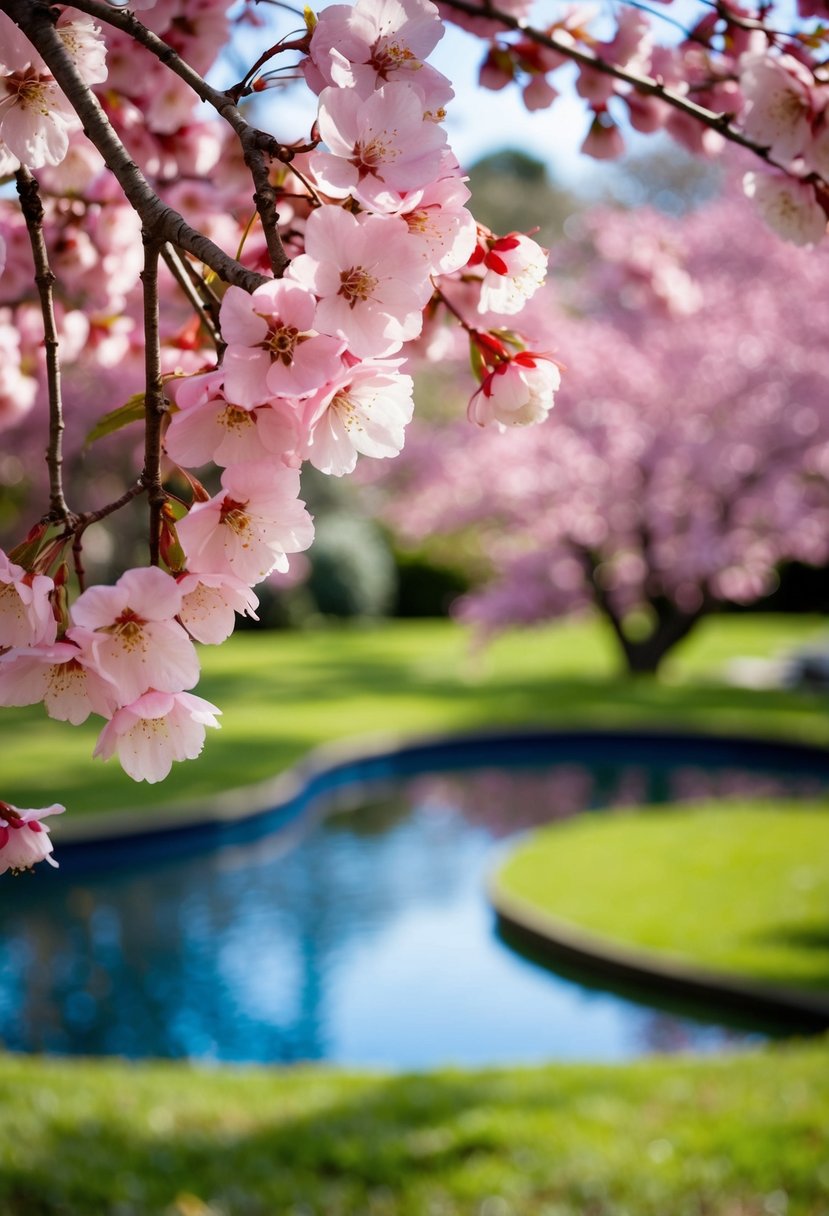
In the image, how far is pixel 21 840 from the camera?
1.01 meters

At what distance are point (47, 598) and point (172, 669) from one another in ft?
0.32


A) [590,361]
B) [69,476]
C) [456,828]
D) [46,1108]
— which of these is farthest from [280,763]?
[46,1108]

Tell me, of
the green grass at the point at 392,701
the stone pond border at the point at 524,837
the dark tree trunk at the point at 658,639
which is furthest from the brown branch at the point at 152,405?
the dark tree trunk at the point at 658,639

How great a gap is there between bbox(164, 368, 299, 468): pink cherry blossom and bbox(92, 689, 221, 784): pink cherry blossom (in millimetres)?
171

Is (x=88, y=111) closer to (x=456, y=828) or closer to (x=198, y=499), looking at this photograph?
(x=198, y=499)

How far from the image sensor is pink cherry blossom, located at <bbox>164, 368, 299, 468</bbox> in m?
0.85

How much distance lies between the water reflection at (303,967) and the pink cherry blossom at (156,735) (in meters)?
4.15

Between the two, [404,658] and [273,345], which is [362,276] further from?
[404,658]

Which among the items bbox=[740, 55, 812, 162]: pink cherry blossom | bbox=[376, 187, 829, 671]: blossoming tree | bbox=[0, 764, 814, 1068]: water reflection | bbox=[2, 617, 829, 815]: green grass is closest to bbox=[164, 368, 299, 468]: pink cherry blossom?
bbox=[740, 55, 812, 162]: pink cherry blossom

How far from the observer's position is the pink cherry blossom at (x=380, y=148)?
855 mm

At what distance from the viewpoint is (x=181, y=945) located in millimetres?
6008

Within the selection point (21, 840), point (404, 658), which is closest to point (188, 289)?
point (21, 840)

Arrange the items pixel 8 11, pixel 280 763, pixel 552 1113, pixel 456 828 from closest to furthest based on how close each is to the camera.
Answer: pixel 8 11 → pixel 552 1113 → pixel 456 828 → pixel 280 763

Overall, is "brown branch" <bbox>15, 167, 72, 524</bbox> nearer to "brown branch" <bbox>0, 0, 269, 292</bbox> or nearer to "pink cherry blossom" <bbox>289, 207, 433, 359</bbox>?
"brown branch" <bbox>0, 0, 269, 292</bbox>
